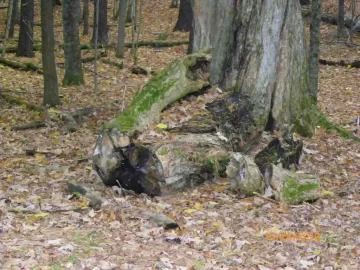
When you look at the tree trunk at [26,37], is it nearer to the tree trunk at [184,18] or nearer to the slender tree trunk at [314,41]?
the tree trunk at [184,18]

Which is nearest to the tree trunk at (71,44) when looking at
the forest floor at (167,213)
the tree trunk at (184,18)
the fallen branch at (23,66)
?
the fallen branch at (23,66)

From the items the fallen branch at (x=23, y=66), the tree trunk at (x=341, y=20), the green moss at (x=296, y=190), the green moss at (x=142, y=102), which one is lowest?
the green moss at (x=296, y=190)

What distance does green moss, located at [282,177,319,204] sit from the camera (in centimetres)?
737

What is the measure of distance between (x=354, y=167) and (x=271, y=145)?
154cm

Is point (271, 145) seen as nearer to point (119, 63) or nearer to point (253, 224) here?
point (253, 224)

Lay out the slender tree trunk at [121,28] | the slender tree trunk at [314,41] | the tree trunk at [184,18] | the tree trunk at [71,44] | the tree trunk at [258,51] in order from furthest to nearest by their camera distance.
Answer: the tree trunk at [184,18], the slender tree trunk at [121,28], the tree trunk at [71,44], the slender tree trunk at [314,41], the tree trunk at [258,51]

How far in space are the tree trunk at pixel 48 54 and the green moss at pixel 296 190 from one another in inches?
259

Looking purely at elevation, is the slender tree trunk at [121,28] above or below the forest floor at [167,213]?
above

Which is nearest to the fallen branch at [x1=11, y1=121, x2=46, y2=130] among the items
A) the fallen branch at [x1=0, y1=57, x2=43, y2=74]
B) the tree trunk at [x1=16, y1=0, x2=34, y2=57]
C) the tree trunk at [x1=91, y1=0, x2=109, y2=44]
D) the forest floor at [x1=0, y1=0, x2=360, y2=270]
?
the forest floor at [x1=0, y1=0, x2=360, y2=270]

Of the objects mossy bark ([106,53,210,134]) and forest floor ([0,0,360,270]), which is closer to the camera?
forest floor ([0,0,360,270])

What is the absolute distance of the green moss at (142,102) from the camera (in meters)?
7.56

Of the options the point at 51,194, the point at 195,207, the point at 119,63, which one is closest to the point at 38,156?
the point at 51,194

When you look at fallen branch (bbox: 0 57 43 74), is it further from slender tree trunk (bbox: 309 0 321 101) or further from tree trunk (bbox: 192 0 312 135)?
tree trunk (bbox: 192 0 312 135)

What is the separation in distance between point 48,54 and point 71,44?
9.27 feet
